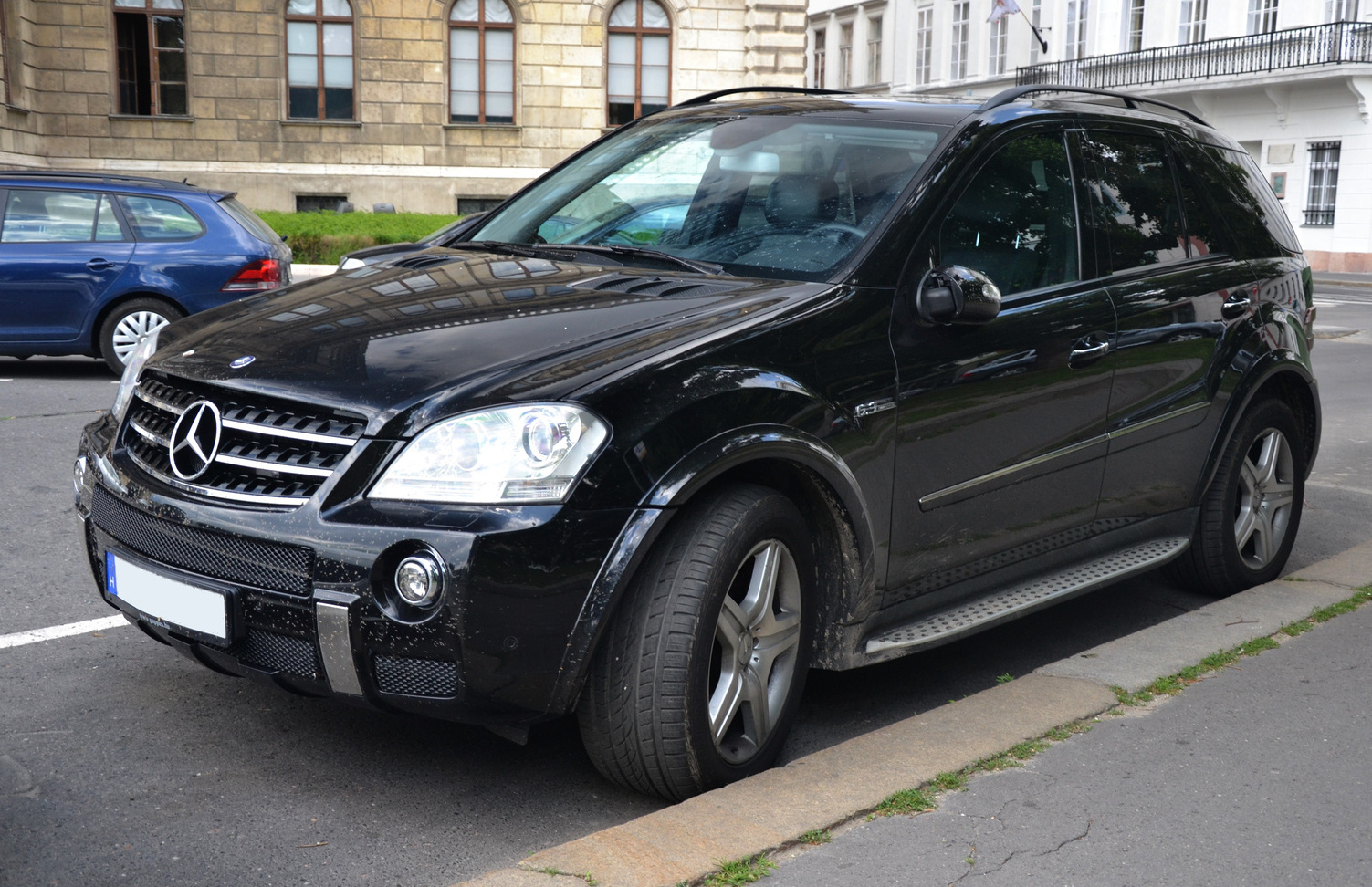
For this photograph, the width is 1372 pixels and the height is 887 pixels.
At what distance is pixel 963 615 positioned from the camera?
3898 millimetres

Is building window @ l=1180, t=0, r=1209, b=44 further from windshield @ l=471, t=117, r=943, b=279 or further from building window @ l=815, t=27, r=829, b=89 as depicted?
windshield @ l=471, t=117, r=943, b=279

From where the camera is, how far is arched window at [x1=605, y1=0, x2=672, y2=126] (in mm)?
28516

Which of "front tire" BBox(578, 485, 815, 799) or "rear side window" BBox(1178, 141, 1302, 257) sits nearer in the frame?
"front tire" BBox(578, 485, 815, 799)

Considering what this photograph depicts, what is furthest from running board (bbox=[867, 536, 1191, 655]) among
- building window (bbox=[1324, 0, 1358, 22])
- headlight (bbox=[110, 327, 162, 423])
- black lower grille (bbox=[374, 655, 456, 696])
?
building window (bbox=[1324, 0, 1358, 22])

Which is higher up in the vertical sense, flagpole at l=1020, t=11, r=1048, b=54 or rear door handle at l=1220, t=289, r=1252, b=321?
flagpole at l=1020, t=11, r=1048, b=54

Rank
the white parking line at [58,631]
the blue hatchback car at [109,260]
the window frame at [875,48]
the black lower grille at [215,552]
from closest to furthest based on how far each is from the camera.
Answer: the black lower grille at [215,552] → the white parking line at [58,631] → the blue hatchback car at [109,260] → the window frame at [875,48]

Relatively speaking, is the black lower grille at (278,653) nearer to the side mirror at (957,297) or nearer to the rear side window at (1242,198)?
the side mirror at (957,297)

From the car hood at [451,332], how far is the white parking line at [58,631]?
4.10ft

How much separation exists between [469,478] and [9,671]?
6.73 ft

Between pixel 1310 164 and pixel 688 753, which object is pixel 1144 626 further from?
pixel 1310 164

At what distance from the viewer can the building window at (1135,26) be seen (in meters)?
40.8

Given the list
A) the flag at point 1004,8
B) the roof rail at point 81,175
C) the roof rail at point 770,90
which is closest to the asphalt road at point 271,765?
the roof rail at point 770,90

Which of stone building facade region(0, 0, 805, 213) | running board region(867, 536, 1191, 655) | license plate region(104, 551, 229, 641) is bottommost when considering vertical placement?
A: running board region(867, 536, 1191, 655)

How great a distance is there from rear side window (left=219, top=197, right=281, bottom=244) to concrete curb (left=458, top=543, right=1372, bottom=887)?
8.68 m
